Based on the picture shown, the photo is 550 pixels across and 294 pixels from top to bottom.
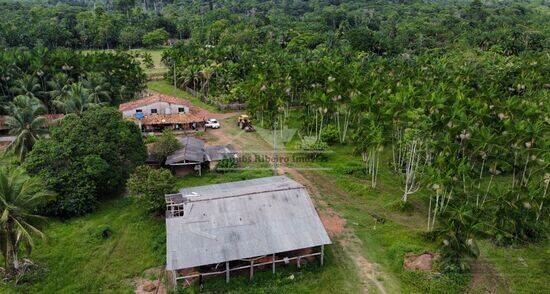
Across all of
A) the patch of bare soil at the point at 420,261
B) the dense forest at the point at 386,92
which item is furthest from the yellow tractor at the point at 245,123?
the patch of bare soil at the point at 420,261

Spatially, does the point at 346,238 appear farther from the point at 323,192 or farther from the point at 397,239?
the point at 323,192

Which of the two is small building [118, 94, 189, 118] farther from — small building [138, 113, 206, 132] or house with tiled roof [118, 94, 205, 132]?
small building [138, 113, 206, 132]

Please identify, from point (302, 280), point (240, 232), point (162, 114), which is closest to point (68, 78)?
point (162, 114)

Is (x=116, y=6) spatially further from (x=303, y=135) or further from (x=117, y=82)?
(x=303, y=135)

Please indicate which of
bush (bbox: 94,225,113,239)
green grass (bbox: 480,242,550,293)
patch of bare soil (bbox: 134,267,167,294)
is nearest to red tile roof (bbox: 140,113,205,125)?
bush (bbox: 94,225,113,239)

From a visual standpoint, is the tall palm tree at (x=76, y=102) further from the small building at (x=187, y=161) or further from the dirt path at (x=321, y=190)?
the dirt path at (x=321, y=190)

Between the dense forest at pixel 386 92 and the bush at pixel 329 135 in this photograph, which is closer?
the dense forest at pixel 386 92
